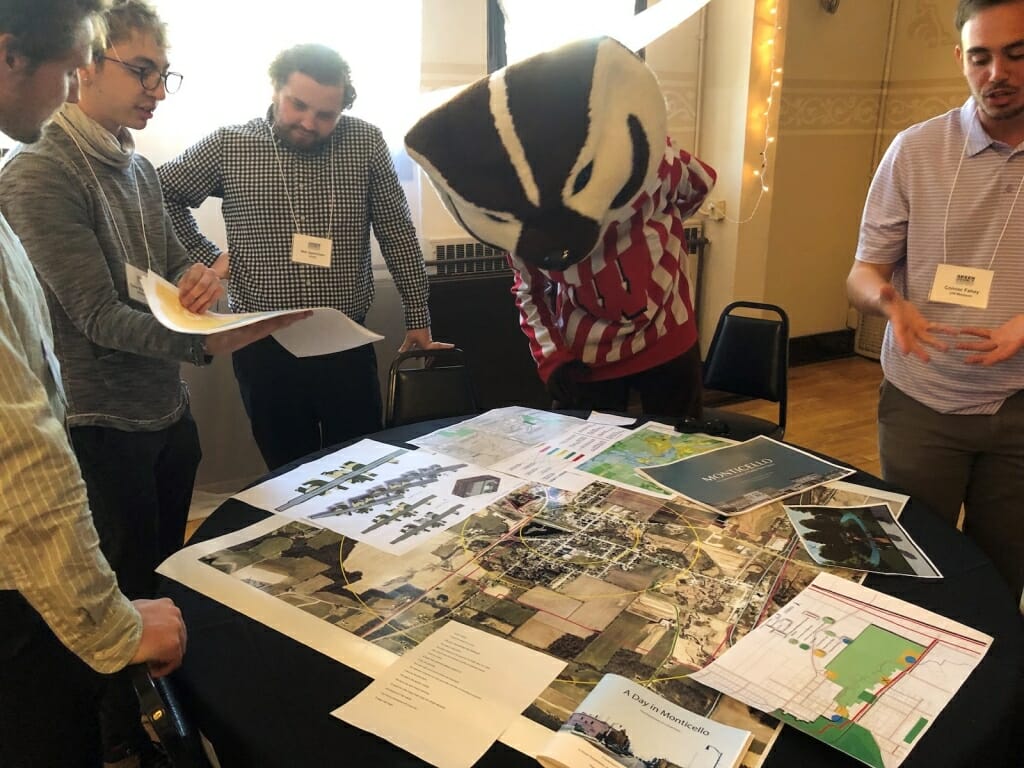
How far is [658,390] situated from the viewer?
1994mm

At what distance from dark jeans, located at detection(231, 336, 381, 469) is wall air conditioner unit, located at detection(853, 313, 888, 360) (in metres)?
3.58

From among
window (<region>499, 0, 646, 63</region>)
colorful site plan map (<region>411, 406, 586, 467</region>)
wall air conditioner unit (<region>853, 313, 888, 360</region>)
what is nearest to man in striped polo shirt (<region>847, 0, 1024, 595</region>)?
colorful site plan map (<region>411, 406, 586, 467</region>)

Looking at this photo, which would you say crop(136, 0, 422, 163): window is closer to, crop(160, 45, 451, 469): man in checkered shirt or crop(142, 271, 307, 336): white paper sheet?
crop(160, 45, 451, 469): man in checkered shirt

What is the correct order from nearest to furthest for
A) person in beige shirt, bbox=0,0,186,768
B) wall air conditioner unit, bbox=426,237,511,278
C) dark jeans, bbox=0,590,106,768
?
person in beige shirt, bbox=0,0,186,768, dark jeans, bbox=0,590,106,768, wall air conditioner unit, bbox=426,237,511,278

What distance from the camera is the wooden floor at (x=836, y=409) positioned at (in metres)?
3.39

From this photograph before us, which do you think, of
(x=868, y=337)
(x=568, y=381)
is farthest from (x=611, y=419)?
(x=868, y=337)

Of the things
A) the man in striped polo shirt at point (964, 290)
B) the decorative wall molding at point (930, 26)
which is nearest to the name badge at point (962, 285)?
the man in striped polo shirt at point (964, 290)

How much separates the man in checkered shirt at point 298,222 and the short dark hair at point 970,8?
143 centimetres

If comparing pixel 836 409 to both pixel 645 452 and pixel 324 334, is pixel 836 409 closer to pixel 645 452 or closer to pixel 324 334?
pixel 645 452

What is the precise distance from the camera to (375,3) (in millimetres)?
2674

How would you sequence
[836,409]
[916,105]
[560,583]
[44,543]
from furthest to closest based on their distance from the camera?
[916,105]
[836,409]
[560,583]
[44,543]

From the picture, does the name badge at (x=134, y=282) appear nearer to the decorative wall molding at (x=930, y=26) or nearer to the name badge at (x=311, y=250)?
the name badge at (x=311, y=250)

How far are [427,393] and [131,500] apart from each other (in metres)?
0.82

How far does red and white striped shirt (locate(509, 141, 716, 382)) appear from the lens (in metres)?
1.80
